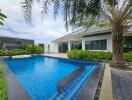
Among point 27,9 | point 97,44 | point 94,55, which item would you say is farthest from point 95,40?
point 27,9

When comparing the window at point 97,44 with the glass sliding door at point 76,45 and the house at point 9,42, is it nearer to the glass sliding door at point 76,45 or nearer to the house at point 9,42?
the glass sliding door at point 76,45

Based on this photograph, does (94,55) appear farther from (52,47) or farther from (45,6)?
(52,47)

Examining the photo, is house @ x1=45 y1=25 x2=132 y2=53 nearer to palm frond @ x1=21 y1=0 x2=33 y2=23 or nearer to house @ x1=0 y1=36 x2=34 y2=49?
house @ x1=0 y1=36 x2=34 y2=49

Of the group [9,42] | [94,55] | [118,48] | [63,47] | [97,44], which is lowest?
[94,55]

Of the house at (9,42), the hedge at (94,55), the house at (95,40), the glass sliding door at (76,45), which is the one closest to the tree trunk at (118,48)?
the hedge at (94,55)

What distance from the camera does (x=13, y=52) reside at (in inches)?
977

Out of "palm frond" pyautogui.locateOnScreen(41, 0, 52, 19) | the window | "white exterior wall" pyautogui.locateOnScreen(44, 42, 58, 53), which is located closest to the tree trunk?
the window

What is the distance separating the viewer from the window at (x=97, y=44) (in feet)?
68.6

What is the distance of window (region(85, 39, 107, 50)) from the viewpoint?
20.9 meters

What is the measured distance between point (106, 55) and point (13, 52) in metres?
16.3

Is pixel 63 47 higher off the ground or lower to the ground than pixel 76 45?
lower

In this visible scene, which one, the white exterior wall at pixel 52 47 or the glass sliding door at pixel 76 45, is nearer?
the glass sliding door at pixel 76 45

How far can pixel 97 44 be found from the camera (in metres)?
22.0

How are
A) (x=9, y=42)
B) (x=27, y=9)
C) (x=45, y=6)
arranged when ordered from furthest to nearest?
(x=9, y=42) < (x=45, y=6) < (x=27, y=9)
